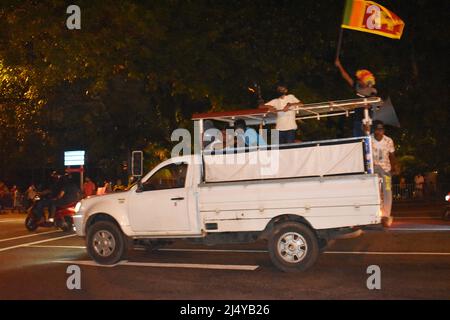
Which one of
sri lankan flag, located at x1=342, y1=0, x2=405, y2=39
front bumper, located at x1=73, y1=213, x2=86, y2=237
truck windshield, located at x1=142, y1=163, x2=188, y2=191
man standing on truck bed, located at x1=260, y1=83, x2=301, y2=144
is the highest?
sri lankan flag, located at x1=342, y1=0, x2=405, y2=39

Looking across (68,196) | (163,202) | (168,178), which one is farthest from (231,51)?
(163,202)

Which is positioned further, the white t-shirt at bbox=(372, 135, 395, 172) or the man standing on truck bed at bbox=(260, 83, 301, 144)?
the man standing on truck bed at bbox=(260, 83, 301, 144)

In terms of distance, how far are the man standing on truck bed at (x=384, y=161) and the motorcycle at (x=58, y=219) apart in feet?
31.5

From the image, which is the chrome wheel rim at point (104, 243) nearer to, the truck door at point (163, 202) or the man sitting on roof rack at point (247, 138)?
the truck door at point (163, 202)

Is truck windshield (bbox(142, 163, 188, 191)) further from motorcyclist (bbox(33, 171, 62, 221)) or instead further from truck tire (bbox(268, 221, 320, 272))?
motorcyclist (bbox(33, 171, 62, 221))

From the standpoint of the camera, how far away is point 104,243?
10.2 metres

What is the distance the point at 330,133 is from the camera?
20.2 meters

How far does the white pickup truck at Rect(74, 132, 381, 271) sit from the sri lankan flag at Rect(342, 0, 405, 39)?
210 inches

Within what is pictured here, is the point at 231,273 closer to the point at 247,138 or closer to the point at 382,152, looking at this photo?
the point at 247,138

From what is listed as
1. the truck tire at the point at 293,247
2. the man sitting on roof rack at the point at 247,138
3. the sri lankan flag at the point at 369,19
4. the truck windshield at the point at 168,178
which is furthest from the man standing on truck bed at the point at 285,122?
the sri lankan flag at the point at 369,19

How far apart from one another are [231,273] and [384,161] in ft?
10.5

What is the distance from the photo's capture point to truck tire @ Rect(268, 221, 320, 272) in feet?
29.2

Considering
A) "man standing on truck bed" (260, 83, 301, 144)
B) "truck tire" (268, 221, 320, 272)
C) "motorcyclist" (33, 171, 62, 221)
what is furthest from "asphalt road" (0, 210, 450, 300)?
"motorcyclist" (33, 171, 62, 221)

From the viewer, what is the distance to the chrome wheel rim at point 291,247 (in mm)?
8977
